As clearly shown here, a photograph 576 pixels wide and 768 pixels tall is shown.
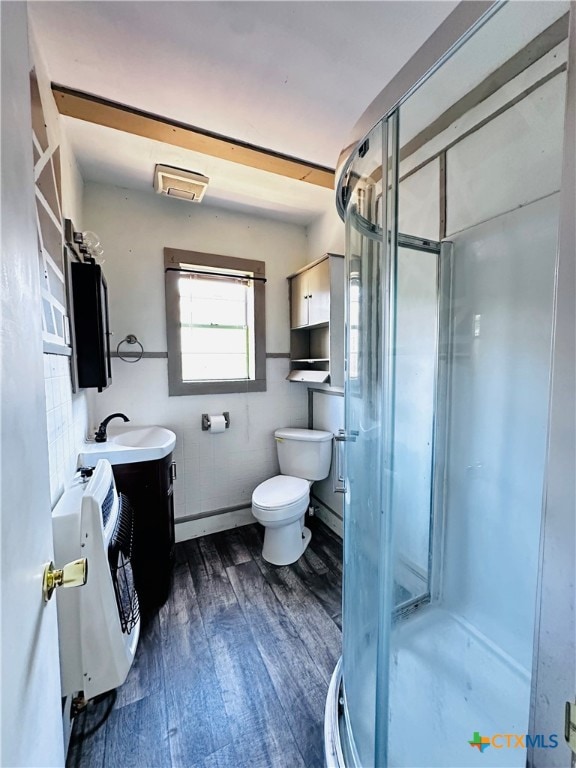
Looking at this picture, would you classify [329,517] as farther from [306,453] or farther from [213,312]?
[213,312]

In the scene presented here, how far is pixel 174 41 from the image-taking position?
1.08m

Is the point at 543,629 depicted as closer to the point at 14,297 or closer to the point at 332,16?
the point at 14,297

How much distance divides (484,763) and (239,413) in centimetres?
207

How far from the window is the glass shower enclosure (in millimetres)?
1265

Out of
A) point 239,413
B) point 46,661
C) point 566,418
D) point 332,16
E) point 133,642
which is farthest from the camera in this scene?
point 239,413

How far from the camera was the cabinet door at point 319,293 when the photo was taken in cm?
213

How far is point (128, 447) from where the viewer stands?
1.71 metres

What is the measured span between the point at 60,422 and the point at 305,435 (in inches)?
61.0

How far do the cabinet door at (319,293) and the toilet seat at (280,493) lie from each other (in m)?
1.17

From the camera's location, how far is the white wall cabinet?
6.93ft

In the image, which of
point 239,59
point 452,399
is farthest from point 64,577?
point 239,59

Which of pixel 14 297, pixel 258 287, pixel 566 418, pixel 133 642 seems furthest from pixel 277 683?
pixel 258 287

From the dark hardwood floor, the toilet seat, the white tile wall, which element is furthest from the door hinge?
the toilet seat

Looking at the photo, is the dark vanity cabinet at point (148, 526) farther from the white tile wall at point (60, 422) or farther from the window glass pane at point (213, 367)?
the window glass pane at point (213, 367)
